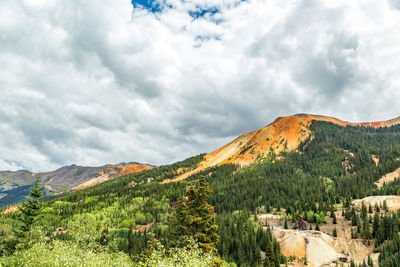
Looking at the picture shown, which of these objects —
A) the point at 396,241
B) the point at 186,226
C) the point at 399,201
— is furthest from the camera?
the point at 399,201

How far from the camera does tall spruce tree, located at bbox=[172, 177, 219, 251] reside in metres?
49.7

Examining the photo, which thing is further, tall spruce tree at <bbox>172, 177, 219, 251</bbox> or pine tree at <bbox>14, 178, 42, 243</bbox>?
pine tree at <bbox>14, 178, 42, 243</bbox>

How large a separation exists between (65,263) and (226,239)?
104 meters

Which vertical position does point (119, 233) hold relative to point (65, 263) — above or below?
below

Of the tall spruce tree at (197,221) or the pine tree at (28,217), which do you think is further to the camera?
the pine tree at (28,217)

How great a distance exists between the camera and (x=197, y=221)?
4941cm

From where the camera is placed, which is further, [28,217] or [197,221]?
[28,217]

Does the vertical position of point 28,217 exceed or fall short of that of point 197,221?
it falls short

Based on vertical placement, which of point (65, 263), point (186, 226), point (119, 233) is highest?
point (186, 226)

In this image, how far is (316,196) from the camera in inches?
7264

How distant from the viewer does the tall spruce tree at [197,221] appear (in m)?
49.7

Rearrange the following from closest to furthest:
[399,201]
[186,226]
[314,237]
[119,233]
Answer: [186,226] → [314,237] → [399,201] → [119,233]

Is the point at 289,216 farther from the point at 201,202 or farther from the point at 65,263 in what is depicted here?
the point at 65,263

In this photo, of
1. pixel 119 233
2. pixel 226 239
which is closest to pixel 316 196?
pixel 226 239
